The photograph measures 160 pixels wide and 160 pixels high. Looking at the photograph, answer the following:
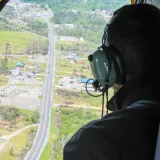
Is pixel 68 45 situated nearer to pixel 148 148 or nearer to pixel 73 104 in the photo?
pixel 73 104

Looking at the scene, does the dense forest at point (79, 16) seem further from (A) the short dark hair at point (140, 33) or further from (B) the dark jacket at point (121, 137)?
(B) the dark jacket at point (121, 137)

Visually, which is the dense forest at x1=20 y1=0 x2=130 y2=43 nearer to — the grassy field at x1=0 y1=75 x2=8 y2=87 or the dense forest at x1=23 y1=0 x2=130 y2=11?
the dense forest at x1=23 y1=0 x2=130 y2=11

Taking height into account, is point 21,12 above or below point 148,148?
above

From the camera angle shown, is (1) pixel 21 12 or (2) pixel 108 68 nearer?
(2) pixel 108 68

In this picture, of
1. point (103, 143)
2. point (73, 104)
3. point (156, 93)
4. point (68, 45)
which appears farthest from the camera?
point (68, 45)

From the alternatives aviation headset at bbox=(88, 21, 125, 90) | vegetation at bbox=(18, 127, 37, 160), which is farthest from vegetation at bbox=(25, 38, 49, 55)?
aviation headset at bbox=(88, 21, 125, 90)

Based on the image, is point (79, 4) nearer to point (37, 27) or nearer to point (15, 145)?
point (37, 27)

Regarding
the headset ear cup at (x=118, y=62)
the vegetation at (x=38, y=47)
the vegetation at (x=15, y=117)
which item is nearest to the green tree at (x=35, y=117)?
the vegetation at (x=15, y=117)

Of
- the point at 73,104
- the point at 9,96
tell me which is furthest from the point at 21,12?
the point at 73,104
